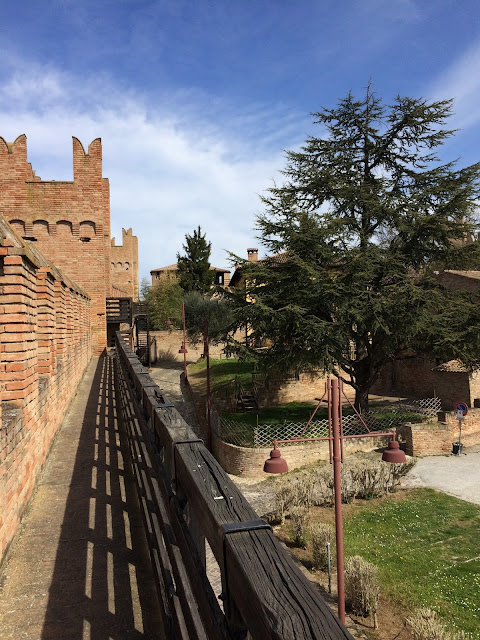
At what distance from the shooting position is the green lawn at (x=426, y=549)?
8.29 m

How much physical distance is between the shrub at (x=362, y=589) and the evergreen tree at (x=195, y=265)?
37531 millimetres

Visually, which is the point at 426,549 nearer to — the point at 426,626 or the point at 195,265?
the point at 426,626

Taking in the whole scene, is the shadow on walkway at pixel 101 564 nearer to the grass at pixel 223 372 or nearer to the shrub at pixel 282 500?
the shrub at pixel 282 500

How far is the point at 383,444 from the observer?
18062 mm

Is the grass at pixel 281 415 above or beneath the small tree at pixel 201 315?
beneath

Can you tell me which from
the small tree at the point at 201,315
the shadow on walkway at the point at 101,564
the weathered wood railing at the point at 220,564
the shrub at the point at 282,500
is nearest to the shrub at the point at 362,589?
the shrub at the point at 282,500

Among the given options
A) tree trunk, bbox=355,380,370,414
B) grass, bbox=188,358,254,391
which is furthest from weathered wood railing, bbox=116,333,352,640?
grass, bbox=188,358,254,391

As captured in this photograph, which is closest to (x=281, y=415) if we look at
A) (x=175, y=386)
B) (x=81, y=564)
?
(x=175, y=386)

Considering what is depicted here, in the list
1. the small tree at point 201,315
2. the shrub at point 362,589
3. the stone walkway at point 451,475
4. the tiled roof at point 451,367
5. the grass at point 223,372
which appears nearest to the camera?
the shrub at point 362,589

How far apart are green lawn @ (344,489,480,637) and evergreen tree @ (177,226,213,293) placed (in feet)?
111

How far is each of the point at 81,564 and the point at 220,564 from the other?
7.21 ft

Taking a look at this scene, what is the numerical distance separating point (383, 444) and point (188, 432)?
17.1 metres

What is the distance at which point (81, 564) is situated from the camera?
3.04 meters

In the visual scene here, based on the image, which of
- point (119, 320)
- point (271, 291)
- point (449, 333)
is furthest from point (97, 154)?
point (449, 333)
